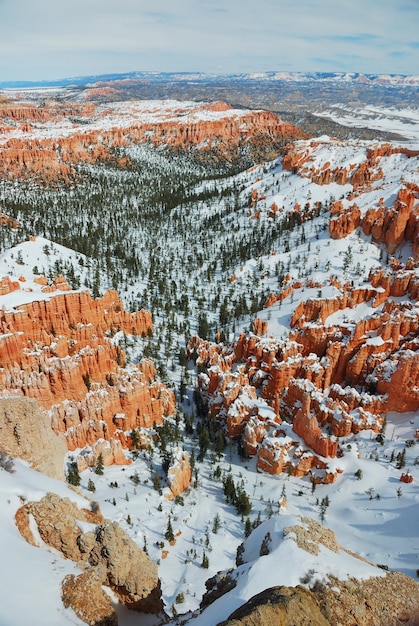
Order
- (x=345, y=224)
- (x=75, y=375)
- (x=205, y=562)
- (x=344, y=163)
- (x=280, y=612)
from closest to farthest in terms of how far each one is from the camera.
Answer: (x=280, y=612)
(x=205, y=562)
(x=75, y=375)
(x=345, y=224)
(x=344, y=163)

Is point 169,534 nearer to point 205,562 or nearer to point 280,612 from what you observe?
point 205,562

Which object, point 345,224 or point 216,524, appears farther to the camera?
point 345,224

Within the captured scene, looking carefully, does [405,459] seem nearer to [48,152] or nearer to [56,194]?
[56,194]

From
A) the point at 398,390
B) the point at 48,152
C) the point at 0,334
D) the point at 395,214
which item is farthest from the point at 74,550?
the point at 48,152

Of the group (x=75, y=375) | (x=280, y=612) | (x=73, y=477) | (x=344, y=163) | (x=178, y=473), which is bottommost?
(x=178, y=473)

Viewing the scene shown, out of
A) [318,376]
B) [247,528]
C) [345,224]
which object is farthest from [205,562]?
[345,224]
